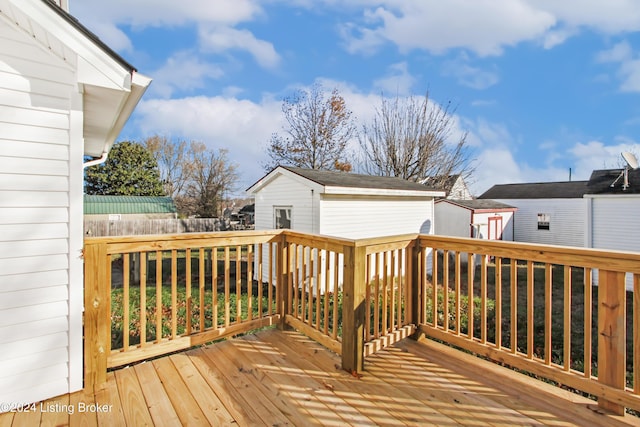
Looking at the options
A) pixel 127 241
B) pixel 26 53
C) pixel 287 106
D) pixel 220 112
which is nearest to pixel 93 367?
pixel 127 241

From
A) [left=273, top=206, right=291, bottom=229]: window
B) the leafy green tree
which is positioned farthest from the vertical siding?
the leafy green tree

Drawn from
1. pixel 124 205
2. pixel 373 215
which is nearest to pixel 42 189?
pixel 373 215

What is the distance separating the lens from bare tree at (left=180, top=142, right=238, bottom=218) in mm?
23000

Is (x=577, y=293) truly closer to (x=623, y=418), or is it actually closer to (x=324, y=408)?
(x=623, y=418)

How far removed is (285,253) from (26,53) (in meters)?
2.46

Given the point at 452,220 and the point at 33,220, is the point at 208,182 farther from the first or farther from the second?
the point at 33,220

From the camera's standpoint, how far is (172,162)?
24.4 metres

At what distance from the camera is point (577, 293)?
866 centimetres

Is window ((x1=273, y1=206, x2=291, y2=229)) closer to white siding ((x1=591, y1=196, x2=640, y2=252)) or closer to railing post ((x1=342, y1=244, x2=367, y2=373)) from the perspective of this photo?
railing post ((x1=342, y1=244, x2=367, y2=373))

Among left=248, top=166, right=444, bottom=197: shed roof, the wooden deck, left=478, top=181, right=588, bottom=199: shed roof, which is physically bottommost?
the wooden deck

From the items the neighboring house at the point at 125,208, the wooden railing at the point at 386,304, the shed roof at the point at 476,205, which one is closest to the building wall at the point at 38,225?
the wooden railing at the point at 386,304

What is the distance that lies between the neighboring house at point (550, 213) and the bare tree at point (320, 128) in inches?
437

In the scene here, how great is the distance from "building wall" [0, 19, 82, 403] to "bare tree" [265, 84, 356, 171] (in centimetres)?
1555

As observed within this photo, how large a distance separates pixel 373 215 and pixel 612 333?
7017 mm
